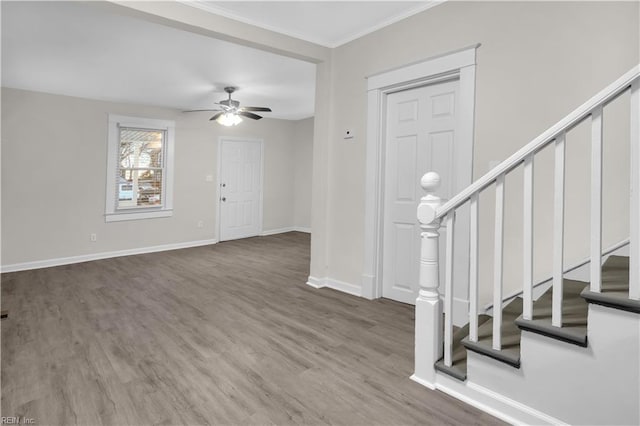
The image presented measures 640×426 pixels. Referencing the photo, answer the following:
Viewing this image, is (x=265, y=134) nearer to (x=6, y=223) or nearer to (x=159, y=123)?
(x=159, y=123)

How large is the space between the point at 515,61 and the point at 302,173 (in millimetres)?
6170

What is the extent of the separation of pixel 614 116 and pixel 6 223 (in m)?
6.69

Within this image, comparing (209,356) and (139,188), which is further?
(139,188)

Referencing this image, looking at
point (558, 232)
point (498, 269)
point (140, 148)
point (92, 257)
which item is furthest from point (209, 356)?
point (140, 148)

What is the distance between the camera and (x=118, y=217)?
5.98m

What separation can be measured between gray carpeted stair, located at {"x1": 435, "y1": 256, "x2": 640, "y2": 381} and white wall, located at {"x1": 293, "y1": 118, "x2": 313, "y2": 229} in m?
6.29

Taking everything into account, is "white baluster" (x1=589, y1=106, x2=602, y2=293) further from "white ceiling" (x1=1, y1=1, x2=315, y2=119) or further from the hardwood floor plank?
"white ceiling" (x1=1, y1=1, x2=315, y2=119)

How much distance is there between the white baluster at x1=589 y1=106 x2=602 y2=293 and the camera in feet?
4.80

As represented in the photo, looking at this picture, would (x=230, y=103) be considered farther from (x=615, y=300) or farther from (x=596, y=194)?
(x=615, y=300)

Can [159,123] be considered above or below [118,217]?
above

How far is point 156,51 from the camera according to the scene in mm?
3773

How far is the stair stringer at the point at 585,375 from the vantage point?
1445 mm

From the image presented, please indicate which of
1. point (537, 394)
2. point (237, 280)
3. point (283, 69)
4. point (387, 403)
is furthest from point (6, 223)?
point (537, 394)

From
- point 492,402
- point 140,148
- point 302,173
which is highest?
point 140,148
